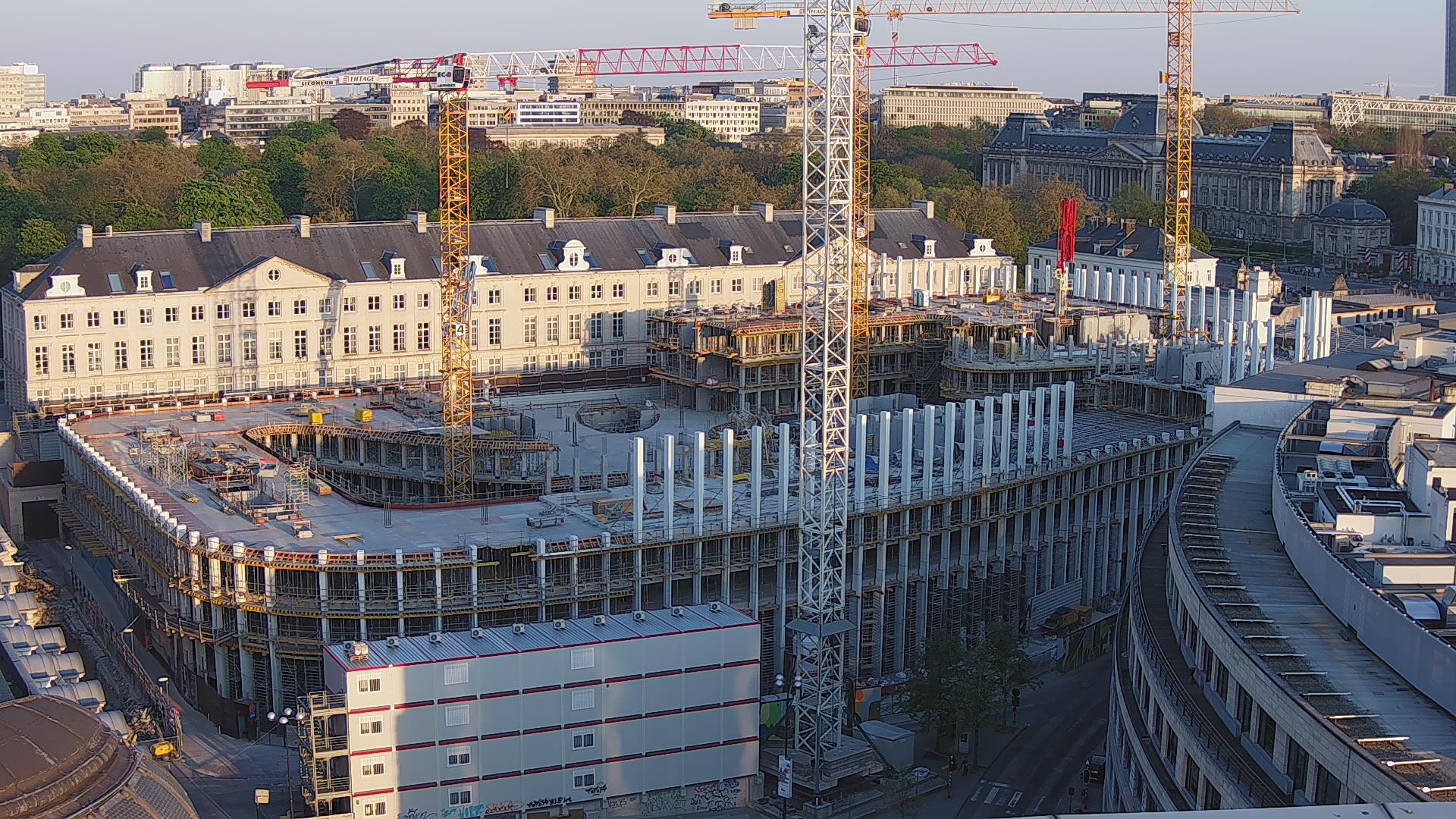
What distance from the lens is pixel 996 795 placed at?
5666cm

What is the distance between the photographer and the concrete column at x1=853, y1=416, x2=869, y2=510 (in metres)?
65.4

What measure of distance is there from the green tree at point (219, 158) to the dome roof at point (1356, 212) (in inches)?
4320

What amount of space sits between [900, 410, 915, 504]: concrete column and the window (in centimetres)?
2183

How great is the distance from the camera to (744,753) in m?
55.3

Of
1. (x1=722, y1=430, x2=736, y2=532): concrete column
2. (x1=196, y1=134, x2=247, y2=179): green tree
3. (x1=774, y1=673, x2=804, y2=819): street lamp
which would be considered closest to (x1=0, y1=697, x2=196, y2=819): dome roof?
(x1=774, y1=673, x2=804, y2=819): street lamp

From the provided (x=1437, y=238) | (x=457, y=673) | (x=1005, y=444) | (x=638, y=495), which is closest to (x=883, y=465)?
(x=1005, y=444)

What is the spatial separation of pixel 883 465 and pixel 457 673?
21.3 metres

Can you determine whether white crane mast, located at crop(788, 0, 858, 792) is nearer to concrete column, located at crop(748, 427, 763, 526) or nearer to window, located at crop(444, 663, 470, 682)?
concrete column, located at crop(748, 427, 763, 526)

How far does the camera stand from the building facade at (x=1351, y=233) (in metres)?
185

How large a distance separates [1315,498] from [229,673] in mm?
35763

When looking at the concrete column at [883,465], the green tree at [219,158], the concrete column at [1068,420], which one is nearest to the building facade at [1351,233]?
the green tree at [219,158]

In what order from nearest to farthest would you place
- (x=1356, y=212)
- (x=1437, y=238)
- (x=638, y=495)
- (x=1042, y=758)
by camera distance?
1. (x=1042, y=758)
2. (x=638, y=495)
3. (x=1437, y=238)
4. (x=1356, y=212)

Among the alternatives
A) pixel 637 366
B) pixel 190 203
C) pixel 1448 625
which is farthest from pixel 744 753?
pixel 190 203

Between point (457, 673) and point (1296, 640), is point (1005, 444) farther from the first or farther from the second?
point (1296, 640)
